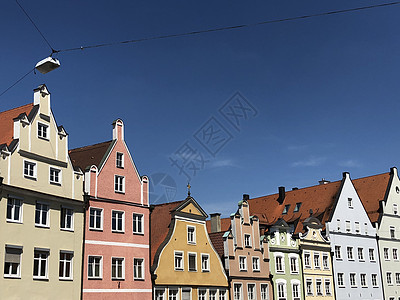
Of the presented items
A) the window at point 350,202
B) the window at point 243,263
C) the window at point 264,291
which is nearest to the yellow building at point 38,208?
the window at point 243,263

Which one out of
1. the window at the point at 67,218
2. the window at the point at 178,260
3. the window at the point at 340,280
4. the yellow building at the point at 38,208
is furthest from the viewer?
the window at the point at 340,280

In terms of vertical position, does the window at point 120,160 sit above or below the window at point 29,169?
above

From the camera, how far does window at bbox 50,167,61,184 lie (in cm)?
4168

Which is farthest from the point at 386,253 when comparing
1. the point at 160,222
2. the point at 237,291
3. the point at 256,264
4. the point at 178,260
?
the point at 160,222

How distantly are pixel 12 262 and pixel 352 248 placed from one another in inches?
1869

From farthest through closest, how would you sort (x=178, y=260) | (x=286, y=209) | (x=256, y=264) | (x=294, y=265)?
(x=286, y=209) < (x=294, y=265) < (x=256, y=264) < (x=178, y=260)

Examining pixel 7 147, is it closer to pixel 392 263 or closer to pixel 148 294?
pixel 148 294

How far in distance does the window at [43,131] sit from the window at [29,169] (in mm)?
2432

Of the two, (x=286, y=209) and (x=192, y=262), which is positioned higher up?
(x=286, y=209)

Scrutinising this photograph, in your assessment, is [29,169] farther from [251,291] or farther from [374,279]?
[374,279]

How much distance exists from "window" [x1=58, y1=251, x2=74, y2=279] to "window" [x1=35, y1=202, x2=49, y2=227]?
2699 mm

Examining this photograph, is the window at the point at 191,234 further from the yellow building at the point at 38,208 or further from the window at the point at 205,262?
the yellow building at the point at 38,208

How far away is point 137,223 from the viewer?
48469 mm

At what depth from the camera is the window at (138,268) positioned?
47.0 meters
